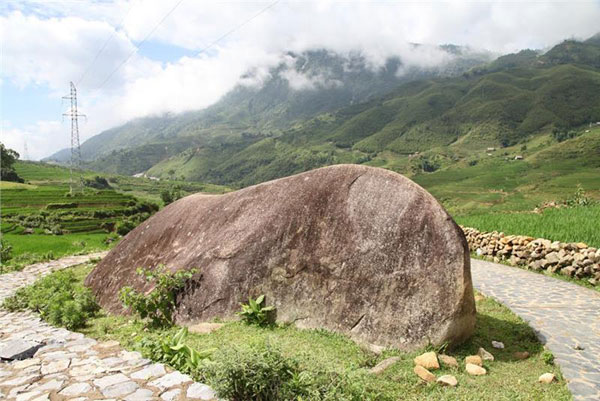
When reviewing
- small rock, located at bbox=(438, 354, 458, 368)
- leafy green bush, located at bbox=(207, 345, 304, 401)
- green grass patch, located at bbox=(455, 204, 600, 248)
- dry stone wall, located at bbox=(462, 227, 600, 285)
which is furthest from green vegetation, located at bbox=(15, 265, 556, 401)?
green grass patch, located at bbox=(455, 204, 600, 248)

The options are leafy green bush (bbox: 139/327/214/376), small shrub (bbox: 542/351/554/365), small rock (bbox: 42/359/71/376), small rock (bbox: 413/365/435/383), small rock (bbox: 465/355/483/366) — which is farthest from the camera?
small shrub (bbox: 542/351/554/365)

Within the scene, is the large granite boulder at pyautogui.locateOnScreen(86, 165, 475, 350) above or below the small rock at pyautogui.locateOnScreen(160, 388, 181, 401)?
above

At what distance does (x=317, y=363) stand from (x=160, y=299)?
5262mm

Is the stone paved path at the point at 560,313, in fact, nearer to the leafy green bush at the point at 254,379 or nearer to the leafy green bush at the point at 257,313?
the leafy green bush at the point at 254,379

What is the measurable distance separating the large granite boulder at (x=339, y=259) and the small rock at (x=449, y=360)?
1.11 ft

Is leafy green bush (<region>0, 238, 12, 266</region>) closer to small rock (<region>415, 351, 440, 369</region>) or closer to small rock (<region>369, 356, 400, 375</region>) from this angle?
small rock (<region>369, 356, 400, 375</region>)

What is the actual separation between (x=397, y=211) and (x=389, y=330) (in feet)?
7.44

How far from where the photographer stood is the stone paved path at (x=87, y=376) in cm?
582

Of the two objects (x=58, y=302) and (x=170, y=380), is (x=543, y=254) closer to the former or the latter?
(x=170, y=380)

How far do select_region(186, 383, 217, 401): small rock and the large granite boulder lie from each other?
303 cm

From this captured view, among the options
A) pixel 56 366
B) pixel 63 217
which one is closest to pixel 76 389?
pixel 56 366

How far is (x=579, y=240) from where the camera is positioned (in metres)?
16.0

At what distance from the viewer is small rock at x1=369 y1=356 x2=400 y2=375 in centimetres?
683

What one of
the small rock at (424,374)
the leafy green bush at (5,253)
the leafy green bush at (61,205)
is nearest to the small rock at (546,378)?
the small rock at (424,374)
